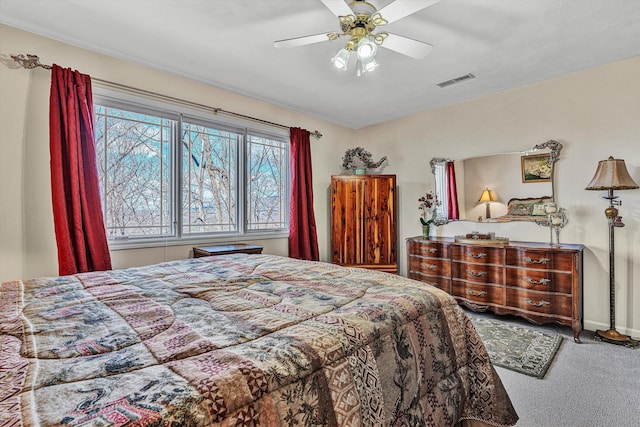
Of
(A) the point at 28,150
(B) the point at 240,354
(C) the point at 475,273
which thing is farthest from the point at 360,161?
(B) the point at 240,354

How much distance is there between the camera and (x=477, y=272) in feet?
11.2

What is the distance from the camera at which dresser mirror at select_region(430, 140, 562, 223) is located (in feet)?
11.2

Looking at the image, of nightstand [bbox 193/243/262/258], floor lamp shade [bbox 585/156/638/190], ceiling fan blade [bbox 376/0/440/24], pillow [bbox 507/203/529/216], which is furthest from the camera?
pillow [bbox 507/203/529/216]

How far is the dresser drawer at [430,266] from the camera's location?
3.67m

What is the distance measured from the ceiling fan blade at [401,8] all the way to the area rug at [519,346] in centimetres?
249

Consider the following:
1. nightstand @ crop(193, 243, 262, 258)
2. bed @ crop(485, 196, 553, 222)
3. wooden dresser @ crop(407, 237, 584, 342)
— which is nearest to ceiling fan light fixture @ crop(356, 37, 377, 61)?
nightstand @ crop(193, 243, 262, 258)

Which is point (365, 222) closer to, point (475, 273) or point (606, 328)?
point (475, 273)

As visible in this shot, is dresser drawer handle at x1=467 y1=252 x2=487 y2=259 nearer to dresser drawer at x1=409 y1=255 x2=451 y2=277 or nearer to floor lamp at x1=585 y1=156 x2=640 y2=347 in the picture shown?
dresser drawer at x1=409 y1=255 x2=451 y2=277

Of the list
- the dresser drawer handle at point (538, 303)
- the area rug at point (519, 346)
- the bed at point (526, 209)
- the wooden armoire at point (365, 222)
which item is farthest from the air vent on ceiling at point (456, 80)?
the area rug at point (519, 346)

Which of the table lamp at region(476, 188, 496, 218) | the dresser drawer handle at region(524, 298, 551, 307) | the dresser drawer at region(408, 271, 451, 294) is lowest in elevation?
the dresser drawer handle at region(524, 298, 551, 307)

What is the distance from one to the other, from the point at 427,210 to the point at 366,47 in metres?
2.83

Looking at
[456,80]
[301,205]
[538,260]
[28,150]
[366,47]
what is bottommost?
[538,260]

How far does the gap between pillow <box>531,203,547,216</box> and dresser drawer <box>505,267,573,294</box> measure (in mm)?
761

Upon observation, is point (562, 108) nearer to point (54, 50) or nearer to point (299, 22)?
point (299, 22)
